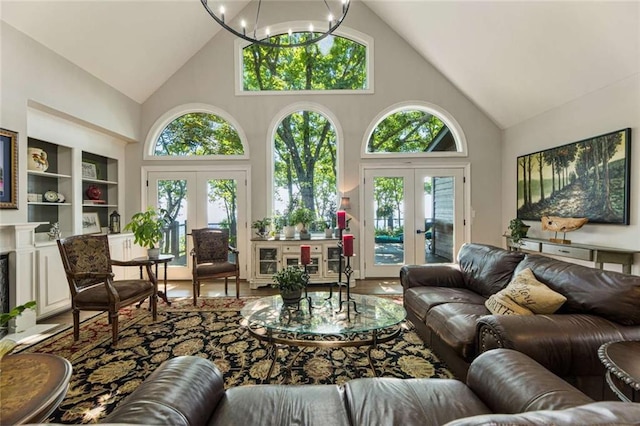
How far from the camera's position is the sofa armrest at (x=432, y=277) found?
304 centimetres

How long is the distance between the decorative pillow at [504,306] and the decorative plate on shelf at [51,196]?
505cm

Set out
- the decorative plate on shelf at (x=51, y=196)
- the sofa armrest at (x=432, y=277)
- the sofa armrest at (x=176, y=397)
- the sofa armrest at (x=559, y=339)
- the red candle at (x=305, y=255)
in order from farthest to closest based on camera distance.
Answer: the decorative plate on shelf at (x=51, y=196), the sofa armrest at (x=432, y=277), the red candle at (x=305, y=255), the sofa armrest at (x=559, y=339), the sofa armrest at (x=176, y=397)

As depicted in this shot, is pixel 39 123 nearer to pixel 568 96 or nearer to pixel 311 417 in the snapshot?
pixel 311 417

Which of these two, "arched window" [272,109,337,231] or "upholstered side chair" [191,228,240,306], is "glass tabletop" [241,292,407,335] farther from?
"arched window" [272,109,337,231]

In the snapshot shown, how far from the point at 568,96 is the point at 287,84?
413cm

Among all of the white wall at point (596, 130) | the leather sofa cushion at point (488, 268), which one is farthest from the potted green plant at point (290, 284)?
the white wall at point (596, 130)

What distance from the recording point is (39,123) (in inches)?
139


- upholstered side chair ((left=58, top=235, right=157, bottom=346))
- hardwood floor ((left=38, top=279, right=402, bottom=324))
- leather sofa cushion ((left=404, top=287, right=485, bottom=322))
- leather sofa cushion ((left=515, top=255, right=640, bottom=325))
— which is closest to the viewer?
leather sofa cushion ((left=515, top=255, right=640, bottom=325))

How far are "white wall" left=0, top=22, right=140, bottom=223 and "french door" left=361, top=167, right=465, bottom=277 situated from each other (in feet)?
13.6

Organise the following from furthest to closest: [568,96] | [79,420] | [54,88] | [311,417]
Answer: [568,96]
[54,88]
[79,420]
[311,417]

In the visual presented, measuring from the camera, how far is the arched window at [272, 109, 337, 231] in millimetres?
5238

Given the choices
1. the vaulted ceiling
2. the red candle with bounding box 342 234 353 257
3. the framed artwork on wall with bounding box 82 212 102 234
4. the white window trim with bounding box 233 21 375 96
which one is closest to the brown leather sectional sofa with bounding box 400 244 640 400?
the red candle with bounding box 342 234 353 257

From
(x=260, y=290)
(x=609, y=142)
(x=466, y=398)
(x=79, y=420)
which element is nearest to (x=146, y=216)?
(x=260, y=290)

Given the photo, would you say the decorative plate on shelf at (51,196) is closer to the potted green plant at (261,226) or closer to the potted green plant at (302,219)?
the potted green plant at (261,226)
